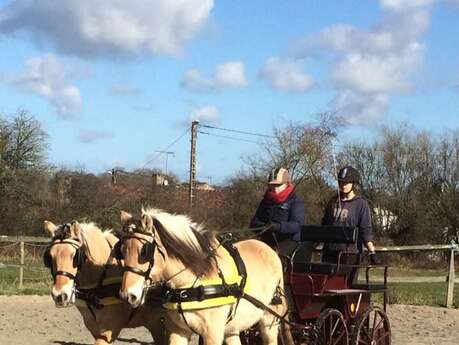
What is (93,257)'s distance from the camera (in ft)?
18.3

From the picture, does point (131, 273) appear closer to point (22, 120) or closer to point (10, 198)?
point (10, 198)

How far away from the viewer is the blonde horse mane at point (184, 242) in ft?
16.1

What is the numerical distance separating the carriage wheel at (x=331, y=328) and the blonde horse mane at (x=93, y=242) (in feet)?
6.84

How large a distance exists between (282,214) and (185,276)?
179 centimetres

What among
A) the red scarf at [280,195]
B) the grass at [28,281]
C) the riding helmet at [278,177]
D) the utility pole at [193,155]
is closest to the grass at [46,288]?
the grass at [28,281]

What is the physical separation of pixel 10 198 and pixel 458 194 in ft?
74.2

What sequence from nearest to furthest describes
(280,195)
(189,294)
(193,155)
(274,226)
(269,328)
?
(189,294) < (269,328) < (274,226) < (280,195) < (193,155)

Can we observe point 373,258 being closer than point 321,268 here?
No

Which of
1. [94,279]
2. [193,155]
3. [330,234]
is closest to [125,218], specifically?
[94,279]

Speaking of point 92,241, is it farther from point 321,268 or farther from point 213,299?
point 321,268

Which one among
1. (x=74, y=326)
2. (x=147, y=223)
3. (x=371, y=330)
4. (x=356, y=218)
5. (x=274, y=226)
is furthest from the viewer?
(x=74, y=326)

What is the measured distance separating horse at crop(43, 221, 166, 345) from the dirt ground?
313cm

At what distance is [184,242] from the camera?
498 cm

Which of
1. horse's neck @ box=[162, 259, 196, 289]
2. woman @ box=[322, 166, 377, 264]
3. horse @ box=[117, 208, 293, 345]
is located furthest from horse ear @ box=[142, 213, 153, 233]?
woman @ box=[322, 166, 377, 264]
